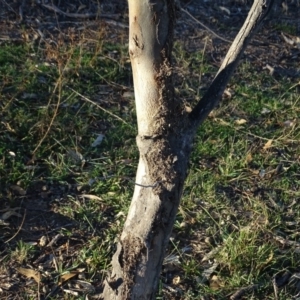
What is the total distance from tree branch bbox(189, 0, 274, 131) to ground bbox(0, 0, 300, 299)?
306mm

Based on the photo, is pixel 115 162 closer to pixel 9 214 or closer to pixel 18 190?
pixel 18 190

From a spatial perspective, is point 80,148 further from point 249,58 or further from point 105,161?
point 249,58

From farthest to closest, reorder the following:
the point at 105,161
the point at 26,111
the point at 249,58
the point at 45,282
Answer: the point at 249,58, the point at 26,111, the point at 105,161, the point at 45,282

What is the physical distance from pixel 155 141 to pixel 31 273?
131 cm

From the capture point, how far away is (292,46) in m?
6.64

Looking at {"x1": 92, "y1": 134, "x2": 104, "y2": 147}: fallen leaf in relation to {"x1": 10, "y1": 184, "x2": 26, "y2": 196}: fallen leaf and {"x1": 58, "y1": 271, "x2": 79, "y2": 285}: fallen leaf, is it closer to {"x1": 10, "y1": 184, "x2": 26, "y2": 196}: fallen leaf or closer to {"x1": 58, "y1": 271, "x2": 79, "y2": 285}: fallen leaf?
{"x1": 10, "y1": 184, "x2": 26, "y2": 196}: fallen leaf

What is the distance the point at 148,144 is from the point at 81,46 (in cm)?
299

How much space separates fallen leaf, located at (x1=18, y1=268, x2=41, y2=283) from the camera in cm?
371

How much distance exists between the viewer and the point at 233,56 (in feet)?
9.75

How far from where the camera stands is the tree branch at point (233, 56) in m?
2.91

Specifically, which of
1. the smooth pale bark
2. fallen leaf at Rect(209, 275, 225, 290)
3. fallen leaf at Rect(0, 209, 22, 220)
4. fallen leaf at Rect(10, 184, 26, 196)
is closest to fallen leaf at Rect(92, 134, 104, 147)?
fallen leaf at Rect(10, 184, 26, 196)

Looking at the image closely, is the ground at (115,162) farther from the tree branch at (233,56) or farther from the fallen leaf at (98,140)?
the tree branch at (233,56)

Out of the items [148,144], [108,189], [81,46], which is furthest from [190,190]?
[81,46]

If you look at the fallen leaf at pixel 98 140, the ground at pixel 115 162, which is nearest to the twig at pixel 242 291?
the ground at pixel 115 162
